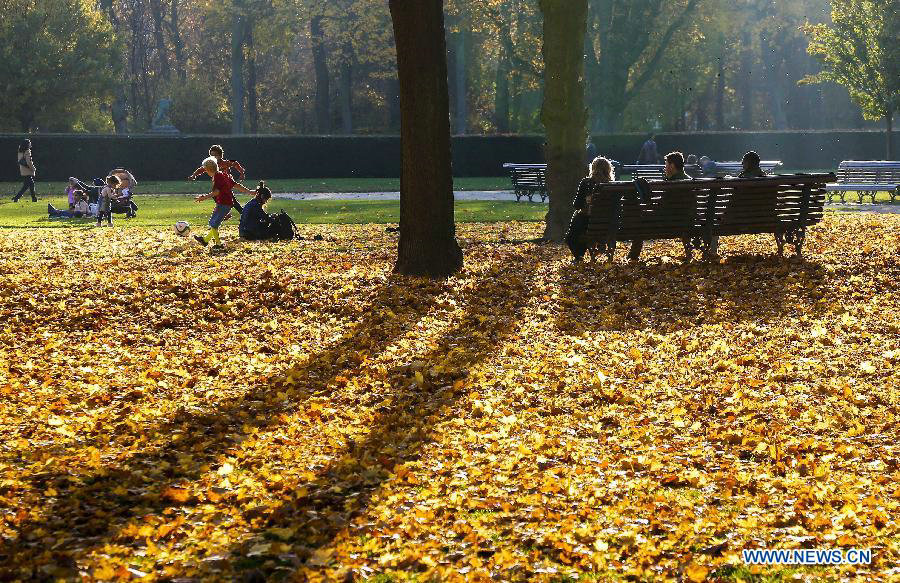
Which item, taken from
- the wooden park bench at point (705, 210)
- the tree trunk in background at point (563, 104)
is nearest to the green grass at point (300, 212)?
the tree trunk in background at point (563, 104)

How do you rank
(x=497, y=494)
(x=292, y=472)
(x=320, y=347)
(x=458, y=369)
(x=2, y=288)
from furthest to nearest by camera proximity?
(x=2, y=288)
(x=320, y=347)
(x=458, y=369)
(x=292, y=472)
(x=497, y=494)

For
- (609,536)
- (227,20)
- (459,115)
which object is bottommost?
(609,536)

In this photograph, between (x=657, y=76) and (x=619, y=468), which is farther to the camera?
(x=657, y=76)

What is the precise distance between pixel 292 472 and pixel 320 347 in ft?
12.4

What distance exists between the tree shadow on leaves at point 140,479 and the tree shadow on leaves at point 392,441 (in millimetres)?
579

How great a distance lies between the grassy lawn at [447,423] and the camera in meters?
5.16

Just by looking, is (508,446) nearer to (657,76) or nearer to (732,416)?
(732,416)

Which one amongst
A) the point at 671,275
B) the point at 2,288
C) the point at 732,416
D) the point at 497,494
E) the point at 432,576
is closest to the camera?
the point at 432,576

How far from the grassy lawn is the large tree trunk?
1.26 ft

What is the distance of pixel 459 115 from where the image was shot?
52406 mm

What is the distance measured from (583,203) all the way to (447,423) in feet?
24.7

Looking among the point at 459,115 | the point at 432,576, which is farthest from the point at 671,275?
the point at 459,115

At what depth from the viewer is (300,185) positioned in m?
38.8

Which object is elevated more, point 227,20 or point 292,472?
point 227,20
